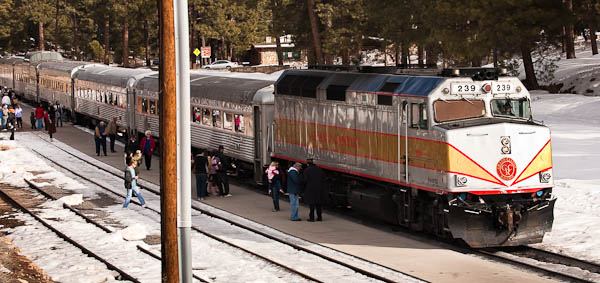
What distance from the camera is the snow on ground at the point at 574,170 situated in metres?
20.3

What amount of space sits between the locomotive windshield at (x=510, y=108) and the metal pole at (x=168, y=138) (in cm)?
770

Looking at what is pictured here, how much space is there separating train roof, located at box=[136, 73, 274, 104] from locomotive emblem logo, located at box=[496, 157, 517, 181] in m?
11.6

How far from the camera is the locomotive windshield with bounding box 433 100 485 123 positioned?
19781mm

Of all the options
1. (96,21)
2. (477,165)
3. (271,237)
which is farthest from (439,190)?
(96,21)

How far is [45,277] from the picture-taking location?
1847 cm

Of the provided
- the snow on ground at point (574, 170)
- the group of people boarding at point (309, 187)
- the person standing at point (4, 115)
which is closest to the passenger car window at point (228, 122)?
the group of people boarding at point (309, 187)

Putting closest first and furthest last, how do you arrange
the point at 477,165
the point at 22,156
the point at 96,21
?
the point at 477,165 → the point at 22,156 → the point at 96,21

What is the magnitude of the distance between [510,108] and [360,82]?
14.2 feet

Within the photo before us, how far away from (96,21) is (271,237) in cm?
10064

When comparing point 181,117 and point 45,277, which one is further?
point 45,277

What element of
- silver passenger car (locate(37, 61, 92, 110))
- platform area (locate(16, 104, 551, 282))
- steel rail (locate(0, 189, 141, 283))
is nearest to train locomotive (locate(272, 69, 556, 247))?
platform area (locate(16, 104, 551, 282))

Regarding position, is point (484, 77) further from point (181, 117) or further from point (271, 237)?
point (181, 117)

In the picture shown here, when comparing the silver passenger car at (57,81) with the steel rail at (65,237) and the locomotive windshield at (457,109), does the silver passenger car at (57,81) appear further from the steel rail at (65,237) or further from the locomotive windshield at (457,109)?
the locomotive windshield at (457,109)

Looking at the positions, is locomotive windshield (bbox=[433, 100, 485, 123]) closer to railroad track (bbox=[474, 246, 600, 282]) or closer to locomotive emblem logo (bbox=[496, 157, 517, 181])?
locomotive emblem logo (bbox=[496, 157, 517, 181])
